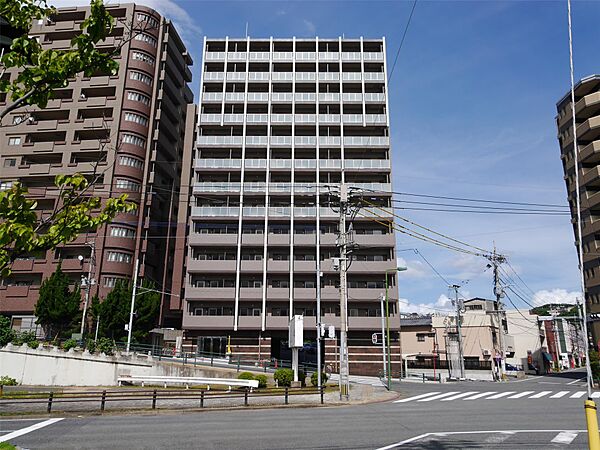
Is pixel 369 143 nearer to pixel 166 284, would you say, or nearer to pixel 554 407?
pixel 166 284

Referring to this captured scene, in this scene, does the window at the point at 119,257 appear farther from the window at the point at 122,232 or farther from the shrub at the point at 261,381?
the shrub at the point at 261,381

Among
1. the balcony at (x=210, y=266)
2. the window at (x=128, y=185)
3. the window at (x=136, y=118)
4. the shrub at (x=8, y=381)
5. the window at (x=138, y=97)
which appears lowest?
A: the shrub at (x=8, y=381)

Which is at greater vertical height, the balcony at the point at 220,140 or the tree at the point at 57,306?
the balcony at the point at 220,140

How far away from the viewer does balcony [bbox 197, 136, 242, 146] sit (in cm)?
5309

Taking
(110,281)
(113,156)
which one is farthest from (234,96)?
(110,281)

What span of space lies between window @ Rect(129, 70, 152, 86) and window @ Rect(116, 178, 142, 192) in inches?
559

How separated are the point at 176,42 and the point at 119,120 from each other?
18.7 meters

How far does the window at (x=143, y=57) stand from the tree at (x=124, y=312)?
29.5 meters

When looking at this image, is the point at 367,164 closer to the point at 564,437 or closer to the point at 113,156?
the point at 113,156

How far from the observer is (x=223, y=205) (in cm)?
5184

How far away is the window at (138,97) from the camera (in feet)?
177

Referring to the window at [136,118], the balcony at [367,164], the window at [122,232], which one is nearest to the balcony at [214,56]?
the window at [136,118]

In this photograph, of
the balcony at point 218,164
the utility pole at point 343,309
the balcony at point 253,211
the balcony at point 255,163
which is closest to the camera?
the utility pole at point 343,309

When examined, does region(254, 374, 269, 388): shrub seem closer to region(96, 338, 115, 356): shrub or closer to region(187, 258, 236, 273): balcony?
region(96, 338, 115, 356): shrub
